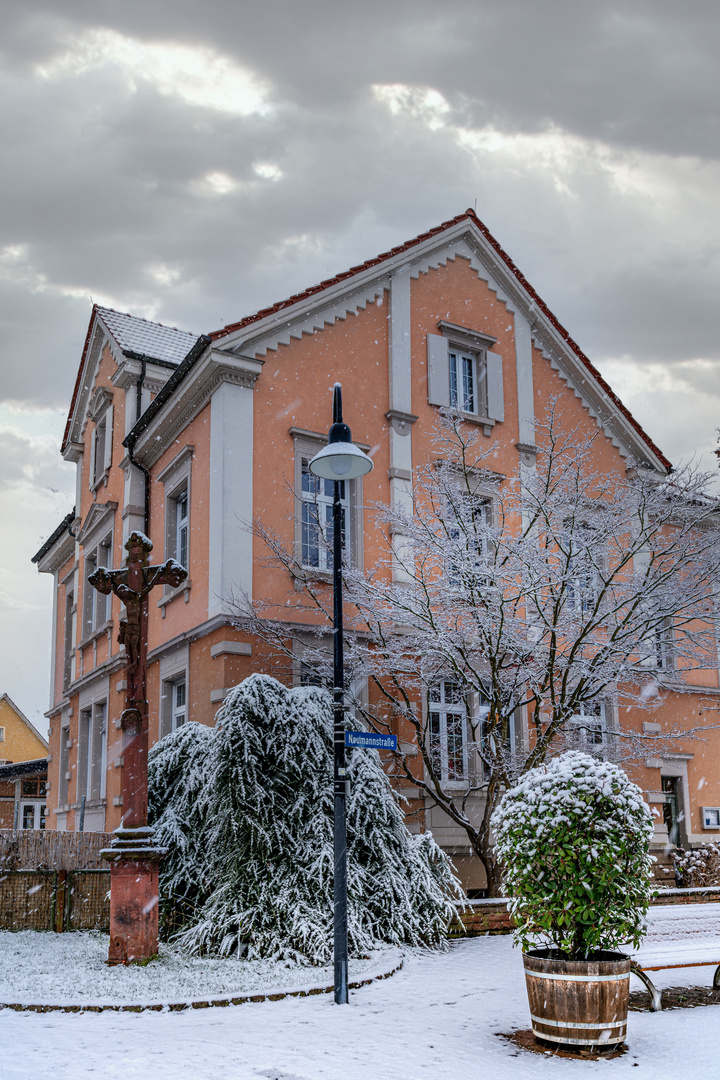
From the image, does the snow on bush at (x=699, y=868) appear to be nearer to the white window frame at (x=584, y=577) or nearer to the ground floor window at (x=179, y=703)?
the white window frame at (x=584, y=577)

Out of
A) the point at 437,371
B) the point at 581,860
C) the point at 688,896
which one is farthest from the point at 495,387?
the point at 581,860

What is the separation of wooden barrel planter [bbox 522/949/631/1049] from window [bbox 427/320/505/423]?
1291 centimetres

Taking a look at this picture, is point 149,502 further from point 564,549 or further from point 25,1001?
point 25,1001

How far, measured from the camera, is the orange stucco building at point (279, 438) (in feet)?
51.7

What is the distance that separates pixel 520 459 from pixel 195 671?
750 cm

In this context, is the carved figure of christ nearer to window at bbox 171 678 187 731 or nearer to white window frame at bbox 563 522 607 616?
white window frame at bbox 563 522 607 616

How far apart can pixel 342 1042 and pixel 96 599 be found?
56.8ft

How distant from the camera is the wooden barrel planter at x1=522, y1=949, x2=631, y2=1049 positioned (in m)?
6.59

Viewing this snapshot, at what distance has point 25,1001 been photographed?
27.3ft

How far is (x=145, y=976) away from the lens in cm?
933

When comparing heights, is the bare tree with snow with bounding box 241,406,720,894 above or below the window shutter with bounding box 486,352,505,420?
below

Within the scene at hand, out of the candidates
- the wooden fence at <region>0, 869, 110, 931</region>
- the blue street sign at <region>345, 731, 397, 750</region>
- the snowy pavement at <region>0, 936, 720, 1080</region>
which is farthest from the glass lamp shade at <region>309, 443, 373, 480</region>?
the wooden fence at <region>0, 869, 110, 931</region>

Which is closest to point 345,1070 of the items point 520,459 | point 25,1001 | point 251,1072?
point 251,1072

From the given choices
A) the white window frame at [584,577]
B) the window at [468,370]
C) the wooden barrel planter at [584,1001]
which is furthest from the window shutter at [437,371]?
the wooden barrel planter at [584,1001]
